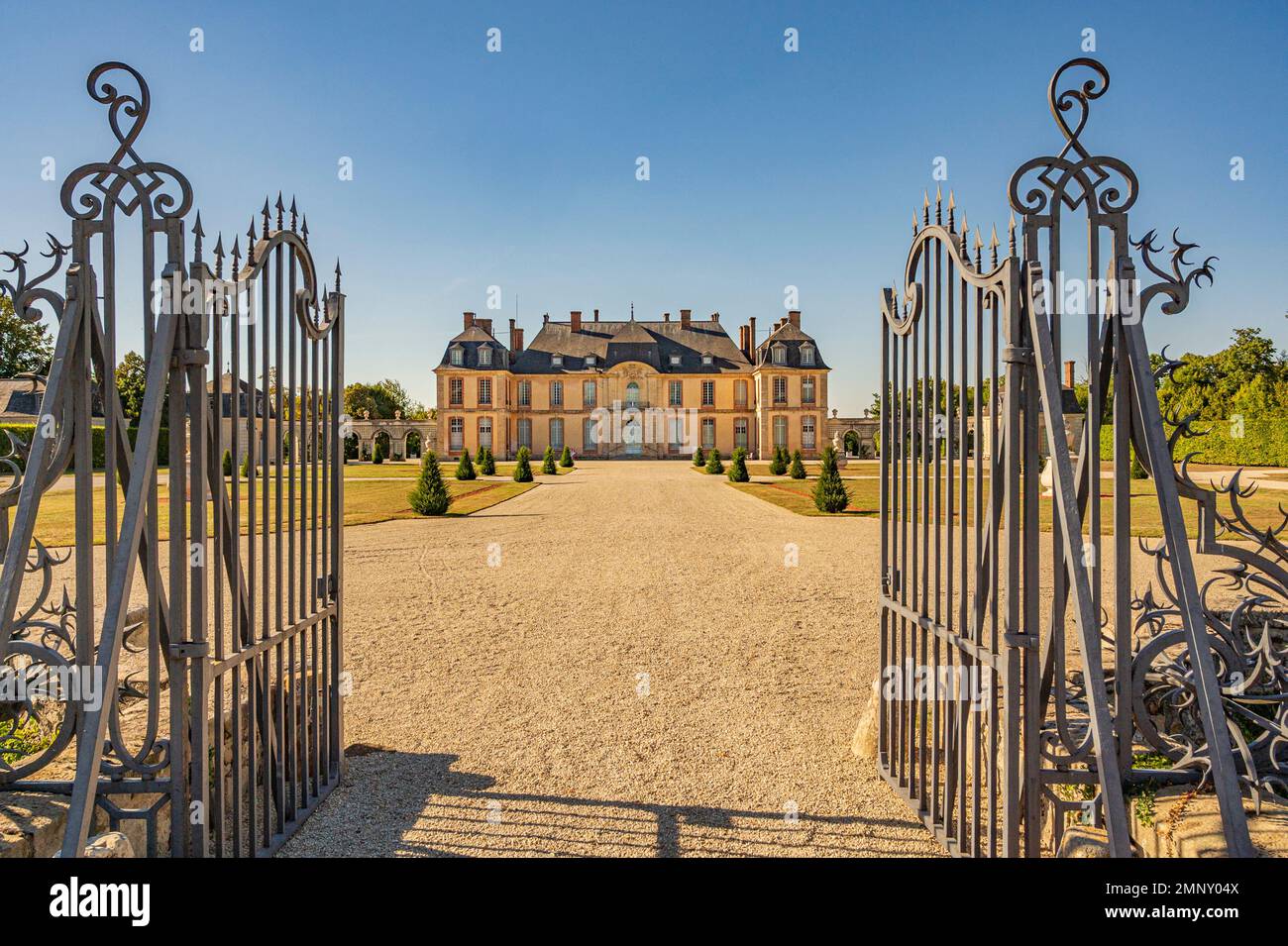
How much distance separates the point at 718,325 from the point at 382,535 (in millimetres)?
33690

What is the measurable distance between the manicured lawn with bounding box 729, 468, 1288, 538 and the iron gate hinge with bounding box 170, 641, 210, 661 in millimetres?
5436

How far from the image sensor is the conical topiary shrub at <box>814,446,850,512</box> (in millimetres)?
11797

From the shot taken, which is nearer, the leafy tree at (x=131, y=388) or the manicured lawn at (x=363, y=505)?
the leafy tree at (x=131, y=388)

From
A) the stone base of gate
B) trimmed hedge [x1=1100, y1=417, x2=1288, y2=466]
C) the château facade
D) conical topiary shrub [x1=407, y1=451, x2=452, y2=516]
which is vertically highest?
the château facade

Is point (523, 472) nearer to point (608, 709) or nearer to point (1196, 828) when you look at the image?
point (608, 709)

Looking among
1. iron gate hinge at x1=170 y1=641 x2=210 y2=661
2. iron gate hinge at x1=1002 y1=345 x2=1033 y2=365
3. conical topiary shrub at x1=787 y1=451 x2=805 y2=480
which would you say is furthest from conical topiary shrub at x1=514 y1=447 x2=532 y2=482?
iron gate hinge at x1=1002 y1=345 x2=1033 y2=365

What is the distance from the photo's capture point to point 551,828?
250cm

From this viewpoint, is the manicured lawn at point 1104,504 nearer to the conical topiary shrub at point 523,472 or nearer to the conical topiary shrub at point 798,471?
the conical topiary shrub at point 798,471

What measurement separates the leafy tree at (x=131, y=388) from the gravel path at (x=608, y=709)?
1422mm

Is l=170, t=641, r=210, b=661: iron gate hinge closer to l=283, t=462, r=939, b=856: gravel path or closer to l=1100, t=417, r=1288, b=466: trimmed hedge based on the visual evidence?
l=283, t=462, r=939, b=856: gravel path

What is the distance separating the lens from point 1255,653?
2238mm

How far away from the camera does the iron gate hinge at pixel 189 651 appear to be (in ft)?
6.41

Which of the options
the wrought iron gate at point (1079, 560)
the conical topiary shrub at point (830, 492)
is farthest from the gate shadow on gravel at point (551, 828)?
the conical topiary shrub at point (830, 492)
